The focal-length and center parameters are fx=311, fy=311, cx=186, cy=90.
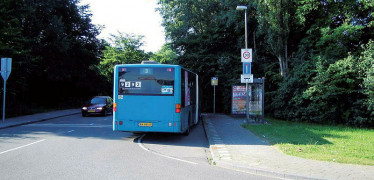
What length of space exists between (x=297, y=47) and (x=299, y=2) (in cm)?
380

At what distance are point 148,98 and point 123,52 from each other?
40959 millimetres

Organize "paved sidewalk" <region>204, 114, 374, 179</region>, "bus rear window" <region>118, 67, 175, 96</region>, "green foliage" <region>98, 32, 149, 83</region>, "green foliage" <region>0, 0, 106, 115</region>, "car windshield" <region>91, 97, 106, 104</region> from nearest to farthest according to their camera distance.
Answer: "paved sidewalk" <region>204, 114, 374, 179</region> < "bus rear window" <region>118, 67, 175, 96</region> < "green foliage" <region>0, 0, 106, 115</region> < "car windshield" <region>91, 97, 106, 104</region> < "green foliage" <region>98, 32, 149, 83</region>

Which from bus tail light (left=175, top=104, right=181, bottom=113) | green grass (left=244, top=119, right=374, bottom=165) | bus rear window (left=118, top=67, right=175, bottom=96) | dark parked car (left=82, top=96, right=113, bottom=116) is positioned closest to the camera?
green grass (left=244, top=119, right=374, bottom=165)

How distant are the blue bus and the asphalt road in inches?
24.3

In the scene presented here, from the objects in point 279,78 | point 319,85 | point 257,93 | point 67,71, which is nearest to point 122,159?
point 257,93

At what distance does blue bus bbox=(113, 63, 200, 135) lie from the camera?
10.7m

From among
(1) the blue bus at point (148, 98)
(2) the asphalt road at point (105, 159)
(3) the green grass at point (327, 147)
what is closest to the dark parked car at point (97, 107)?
(2) the asphalt road at point (105, 159)

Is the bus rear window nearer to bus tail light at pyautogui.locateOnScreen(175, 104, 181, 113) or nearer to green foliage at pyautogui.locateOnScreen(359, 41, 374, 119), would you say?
bus tail light at pyautogui.locateOnScreen(175, 104, 181, 113)

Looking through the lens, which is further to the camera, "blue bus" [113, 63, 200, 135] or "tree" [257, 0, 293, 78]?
"tree" [257, 0, 293, 78]

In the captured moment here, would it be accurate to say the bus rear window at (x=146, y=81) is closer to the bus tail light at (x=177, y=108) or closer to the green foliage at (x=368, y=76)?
the bus tail light at (x=177, y=108)

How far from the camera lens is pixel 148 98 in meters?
10.8

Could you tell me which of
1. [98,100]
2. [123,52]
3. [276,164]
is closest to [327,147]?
[276,164]

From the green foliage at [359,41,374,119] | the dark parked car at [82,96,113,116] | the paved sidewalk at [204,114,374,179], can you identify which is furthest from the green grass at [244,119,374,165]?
the dark parked car at [82,96,113,116]

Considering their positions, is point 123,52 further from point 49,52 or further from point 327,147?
point 327,147
